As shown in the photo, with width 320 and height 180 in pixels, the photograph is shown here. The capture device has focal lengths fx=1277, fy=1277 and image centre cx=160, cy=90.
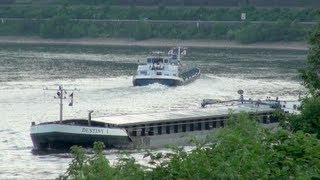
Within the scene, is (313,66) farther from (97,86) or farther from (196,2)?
(196,2)

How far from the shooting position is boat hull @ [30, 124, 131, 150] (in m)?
51.8

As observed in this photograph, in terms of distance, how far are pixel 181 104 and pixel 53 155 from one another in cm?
2503

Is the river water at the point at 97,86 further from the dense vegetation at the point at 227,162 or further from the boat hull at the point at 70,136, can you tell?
the dense vegetation at the point at 227,162

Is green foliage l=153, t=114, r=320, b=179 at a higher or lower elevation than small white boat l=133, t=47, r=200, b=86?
higher

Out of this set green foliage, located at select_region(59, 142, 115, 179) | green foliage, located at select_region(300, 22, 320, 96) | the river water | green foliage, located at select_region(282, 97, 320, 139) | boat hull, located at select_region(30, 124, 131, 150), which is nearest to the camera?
green foliage, located at select_region(59, 142, 115, 179)

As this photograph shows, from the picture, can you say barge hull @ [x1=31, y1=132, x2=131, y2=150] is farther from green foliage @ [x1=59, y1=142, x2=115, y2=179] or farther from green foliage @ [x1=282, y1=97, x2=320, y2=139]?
green foliage @ [x1=59, y1=142, x2=115, y2=179]

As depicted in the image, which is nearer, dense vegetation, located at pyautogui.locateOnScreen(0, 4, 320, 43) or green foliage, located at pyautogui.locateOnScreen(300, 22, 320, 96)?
green foliage, located at pyautogui.locateOnScreen(300, 22, 320, 96)

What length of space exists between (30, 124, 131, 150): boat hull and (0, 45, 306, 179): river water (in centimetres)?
68

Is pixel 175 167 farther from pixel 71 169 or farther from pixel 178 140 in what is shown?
pixel 178 140

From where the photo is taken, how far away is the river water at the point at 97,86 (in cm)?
5119

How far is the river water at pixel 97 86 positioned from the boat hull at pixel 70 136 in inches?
26.6

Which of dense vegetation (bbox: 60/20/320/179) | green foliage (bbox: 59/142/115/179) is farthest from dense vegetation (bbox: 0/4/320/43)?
green foliage (bbox: 59/142/115/179)

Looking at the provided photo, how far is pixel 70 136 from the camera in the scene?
171 feet

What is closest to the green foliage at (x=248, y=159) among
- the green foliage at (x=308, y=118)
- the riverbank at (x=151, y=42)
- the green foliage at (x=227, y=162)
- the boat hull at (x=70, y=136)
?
the green foliage at (x=227, y=162)
